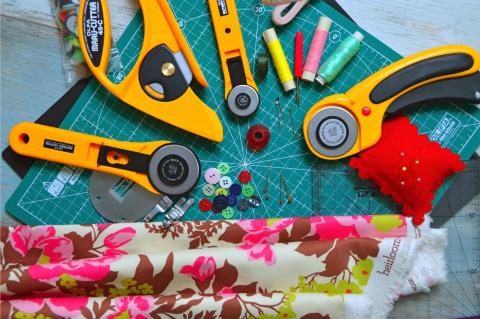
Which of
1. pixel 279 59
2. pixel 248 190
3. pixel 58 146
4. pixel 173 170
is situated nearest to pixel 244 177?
Answer: pixel 248 190

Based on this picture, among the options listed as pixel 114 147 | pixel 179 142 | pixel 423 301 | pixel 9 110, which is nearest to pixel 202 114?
pixel 179 142

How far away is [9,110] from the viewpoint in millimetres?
1042

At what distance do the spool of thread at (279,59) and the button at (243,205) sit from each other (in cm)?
25

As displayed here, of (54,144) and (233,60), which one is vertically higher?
→ (233,60)

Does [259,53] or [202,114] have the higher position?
[259,53]

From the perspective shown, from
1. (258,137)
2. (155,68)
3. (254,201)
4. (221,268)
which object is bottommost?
(221,268)

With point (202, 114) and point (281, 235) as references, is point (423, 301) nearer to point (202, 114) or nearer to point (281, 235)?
point (281, 235)

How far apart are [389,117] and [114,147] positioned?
57cm

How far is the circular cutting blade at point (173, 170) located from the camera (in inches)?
39.3

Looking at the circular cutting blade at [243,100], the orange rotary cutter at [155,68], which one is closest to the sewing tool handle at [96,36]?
the orange rotary cutter at [155,68]

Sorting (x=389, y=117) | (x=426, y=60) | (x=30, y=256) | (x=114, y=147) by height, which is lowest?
(x=30, y=256)

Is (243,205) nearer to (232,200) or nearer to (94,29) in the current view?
(232,200)

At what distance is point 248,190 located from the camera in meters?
1.04

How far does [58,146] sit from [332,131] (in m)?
0.56
